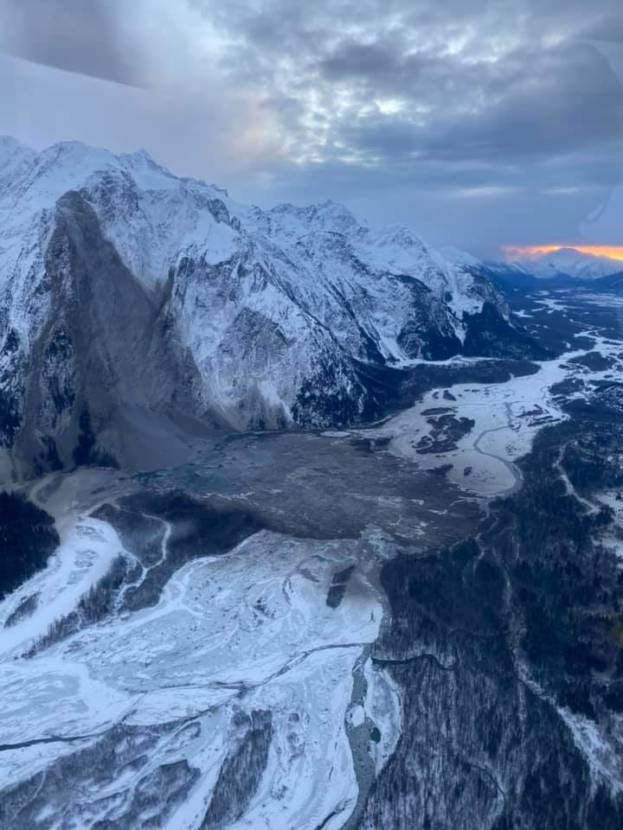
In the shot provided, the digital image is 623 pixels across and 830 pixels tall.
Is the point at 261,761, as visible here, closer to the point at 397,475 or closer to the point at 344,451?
the point at 397,475

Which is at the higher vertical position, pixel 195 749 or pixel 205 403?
pixel 205 403

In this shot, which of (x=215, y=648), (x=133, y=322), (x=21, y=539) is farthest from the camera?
(x=133, y=322)

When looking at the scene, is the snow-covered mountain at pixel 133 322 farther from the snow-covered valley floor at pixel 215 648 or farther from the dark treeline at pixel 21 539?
the snow-covered valley floor at pixel 215 648

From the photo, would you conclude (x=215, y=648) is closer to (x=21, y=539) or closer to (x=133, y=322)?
(x=21, y=539)

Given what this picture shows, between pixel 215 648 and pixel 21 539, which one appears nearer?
pixel 215 648

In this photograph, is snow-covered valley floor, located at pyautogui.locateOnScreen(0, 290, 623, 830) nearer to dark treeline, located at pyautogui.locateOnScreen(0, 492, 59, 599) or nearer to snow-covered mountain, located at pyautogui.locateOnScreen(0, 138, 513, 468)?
dark treeline, located at pyautogui.locateOnScreen(0, 492, 59, 599)

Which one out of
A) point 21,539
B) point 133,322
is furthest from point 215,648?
point 133,322

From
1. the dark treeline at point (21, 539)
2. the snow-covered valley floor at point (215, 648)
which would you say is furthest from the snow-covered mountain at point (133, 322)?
the snow-covered valley floor at point (215, 648)

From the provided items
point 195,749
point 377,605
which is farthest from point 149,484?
point 195,749

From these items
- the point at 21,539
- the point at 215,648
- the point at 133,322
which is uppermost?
the point at 133,322
